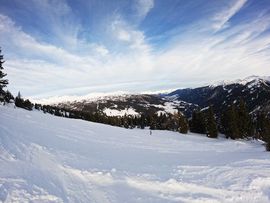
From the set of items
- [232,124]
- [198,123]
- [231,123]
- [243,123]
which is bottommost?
[198,123]

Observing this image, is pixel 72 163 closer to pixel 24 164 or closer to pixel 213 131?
pixel 24 164

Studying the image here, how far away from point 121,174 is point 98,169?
1597 mm

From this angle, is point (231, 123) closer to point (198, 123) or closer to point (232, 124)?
point (232, 124)

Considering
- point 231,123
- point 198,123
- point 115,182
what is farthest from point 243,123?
point 115,182

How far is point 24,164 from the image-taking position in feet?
47.3

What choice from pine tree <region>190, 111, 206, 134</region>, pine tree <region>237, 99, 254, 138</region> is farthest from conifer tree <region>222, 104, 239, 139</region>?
pine tree <region>190, 111, 206, 134</region>

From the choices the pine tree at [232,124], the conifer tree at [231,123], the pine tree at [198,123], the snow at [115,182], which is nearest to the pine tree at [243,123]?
the pine tree at [232,124]

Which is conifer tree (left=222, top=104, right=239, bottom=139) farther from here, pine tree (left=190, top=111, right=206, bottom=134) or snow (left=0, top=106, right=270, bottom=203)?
snow (left=0, top=106, right=270, bottom=203)

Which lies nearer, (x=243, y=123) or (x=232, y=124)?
(x=232, y=124)

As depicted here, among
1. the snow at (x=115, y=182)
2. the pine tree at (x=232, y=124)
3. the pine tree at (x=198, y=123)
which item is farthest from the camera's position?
the pine tree at (x=198, y=123)

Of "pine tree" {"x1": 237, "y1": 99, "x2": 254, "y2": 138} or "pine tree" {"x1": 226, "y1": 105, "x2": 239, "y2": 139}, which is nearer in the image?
"pine tree" {"x1": 226, "y1": 105, "x2": 239, "y2": 139}

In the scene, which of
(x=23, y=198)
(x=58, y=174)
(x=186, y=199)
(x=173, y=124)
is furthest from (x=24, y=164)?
(x=173, y=124)

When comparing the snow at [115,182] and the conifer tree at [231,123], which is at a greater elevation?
the conifer tree at [231,123]

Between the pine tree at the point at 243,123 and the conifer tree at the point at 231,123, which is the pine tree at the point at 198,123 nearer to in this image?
the conifer tree at the point at 231,123
